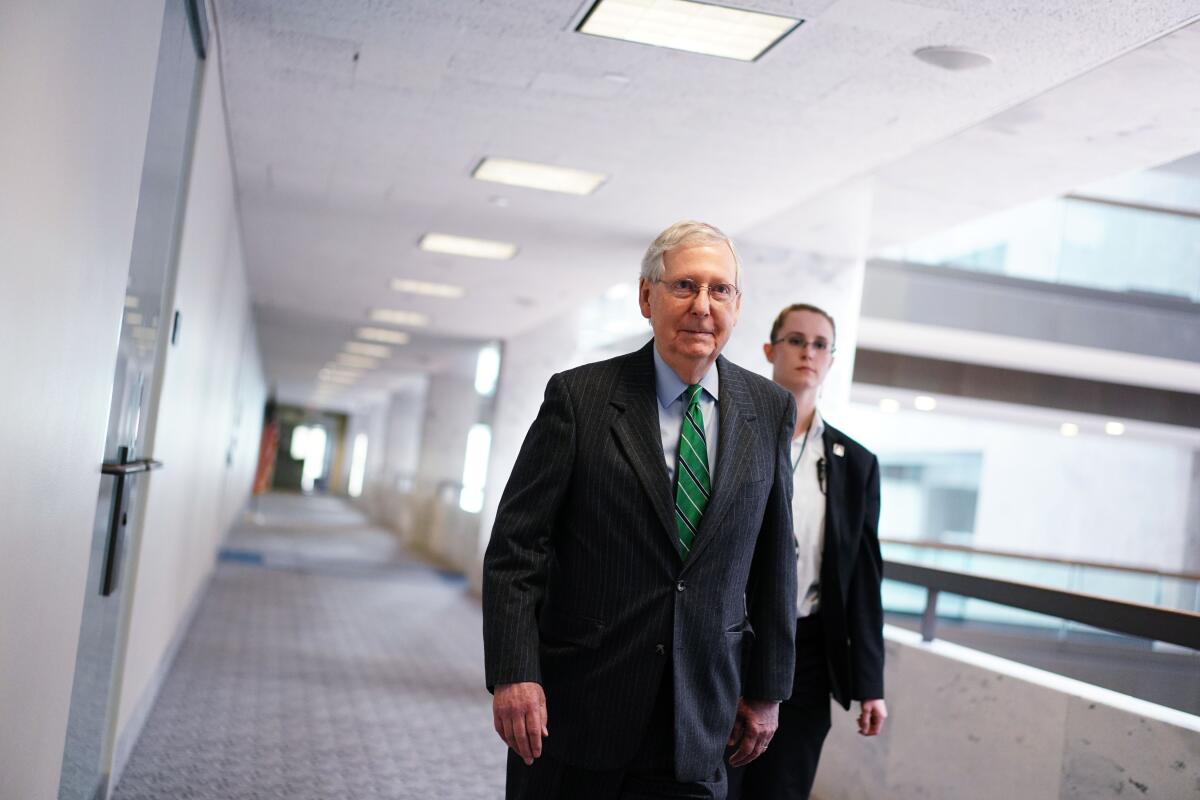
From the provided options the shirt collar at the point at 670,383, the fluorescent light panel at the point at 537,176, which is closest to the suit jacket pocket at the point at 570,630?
the shirt collar at the point at 670,383

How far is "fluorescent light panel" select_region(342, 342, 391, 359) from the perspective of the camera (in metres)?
16.0

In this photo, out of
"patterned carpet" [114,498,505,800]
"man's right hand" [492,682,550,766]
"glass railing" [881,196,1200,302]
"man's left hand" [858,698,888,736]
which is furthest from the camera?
"glass railing" [881,196,1200,302]

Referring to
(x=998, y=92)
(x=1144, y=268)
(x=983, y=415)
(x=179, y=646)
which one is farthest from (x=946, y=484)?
(x=998, y=92)

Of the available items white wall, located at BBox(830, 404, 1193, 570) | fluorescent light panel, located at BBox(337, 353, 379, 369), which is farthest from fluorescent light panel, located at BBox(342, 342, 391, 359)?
white wall, located at BBox(830, 404, 1193, 570)

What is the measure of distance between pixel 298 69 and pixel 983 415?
13.3m

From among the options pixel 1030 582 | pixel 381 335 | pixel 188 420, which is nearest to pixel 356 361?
pixel 381 335

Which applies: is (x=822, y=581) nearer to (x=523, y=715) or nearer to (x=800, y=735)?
(x=800, y=735)

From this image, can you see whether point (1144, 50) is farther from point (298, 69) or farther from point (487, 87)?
point (298, 69)

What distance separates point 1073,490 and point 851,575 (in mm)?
17254

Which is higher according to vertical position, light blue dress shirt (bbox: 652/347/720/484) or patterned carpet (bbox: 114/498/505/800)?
light blue dress shirt (bbox: 652/347/720/484)

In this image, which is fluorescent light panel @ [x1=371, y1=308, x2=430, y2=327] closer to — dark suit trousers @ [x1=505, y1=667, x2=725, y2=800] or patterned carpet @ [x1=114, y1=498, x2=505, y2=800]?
patterned carpet @ [x1=114, y1=498, x2=505, y2=800]

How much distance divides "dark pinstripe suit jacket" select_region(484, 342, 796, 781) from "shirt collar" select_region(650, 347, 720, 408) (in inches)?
0.9

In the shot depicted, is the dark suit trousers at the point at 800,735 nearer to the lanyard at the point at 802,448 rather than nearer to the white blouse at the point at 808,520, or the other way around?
the white blouse at the point at 808,520

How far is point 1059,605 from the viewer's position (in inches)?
142
